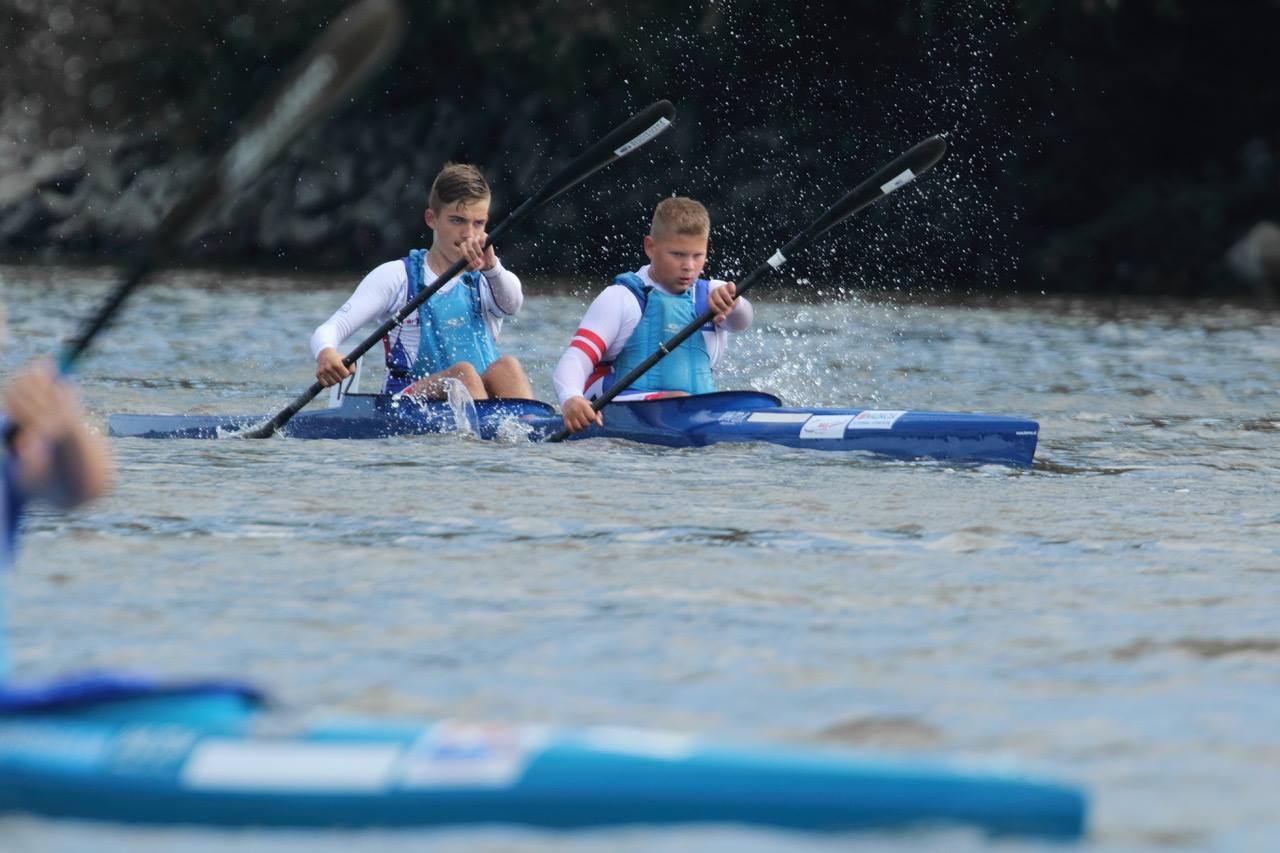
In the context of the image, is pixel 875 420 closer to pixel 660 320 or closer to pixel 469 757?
pixel 660 320

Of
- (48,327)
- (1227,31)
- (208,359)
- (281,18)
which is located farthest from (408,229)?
(208,359)

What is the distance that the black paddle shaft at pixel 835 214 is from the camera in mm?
8203

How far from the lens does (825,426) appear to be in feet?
25.6

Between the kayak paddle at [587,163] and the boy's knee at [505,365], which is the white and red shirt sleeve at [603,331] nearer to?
the boy's knee at [505,365]

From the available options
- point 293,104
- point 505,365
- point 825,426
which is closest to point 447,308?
point 505,365

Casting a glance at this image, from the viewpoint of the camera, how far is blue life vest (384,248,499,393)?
341 inches

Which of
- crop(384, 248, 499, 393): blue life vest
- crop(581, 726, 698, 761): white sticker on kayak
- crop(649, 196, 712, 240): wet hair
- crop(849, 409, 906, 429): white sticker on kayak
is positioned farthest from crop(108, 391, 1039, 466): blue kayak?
crop(581, 726, 698, 761): white sticker on kayak

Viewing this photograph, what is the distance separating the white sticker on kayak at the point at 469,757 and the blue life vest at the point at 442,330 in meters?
5.72

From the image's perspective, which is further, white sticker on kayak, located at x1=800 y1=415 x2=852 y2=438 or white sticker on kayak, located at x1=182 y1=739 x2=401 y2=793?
white sticker on kayak, located at x1=800 y1=415 x2=852 y2=438

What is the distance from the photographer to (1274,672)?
4.12m

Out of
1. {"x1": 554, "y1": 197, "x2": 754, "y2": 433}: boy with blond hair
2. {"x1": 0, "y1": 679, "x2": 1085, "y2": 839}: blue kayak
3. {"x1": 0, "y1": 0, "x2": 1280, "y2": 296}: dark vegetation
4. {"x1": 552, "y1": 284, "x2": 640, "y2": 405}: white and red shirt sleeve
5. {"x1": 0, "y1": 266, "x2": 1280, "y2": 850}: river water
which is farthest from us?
{"x1": 0, "y1": 0, "x2": 1280, "y2": 296}: dark vegetation

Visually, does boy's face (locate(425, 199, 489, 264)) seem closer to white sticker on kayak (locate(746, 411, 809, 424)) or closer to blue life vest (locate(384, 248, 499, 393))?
blue life vest (locate(384, 248, 499, 393))

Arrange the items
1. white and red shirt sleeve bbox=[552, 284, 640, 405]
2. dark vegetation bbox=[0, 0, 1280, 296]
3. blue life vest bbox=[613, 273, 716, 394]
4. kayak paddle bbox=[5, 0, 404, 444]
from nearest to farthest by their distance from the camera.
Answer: kayak paddle bbox=[5, 0, 404, 444] < white and red shirt sleeve bbox=[552, 284, 640, 405] < blue life vest bbox=[613, 273, 716, 394] < dark vegetation bbox=[0, 0, 1280, 296]

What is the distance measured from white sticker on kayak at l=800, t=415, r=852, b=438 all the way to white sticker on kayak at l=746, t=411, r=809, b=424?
0.14 ft
